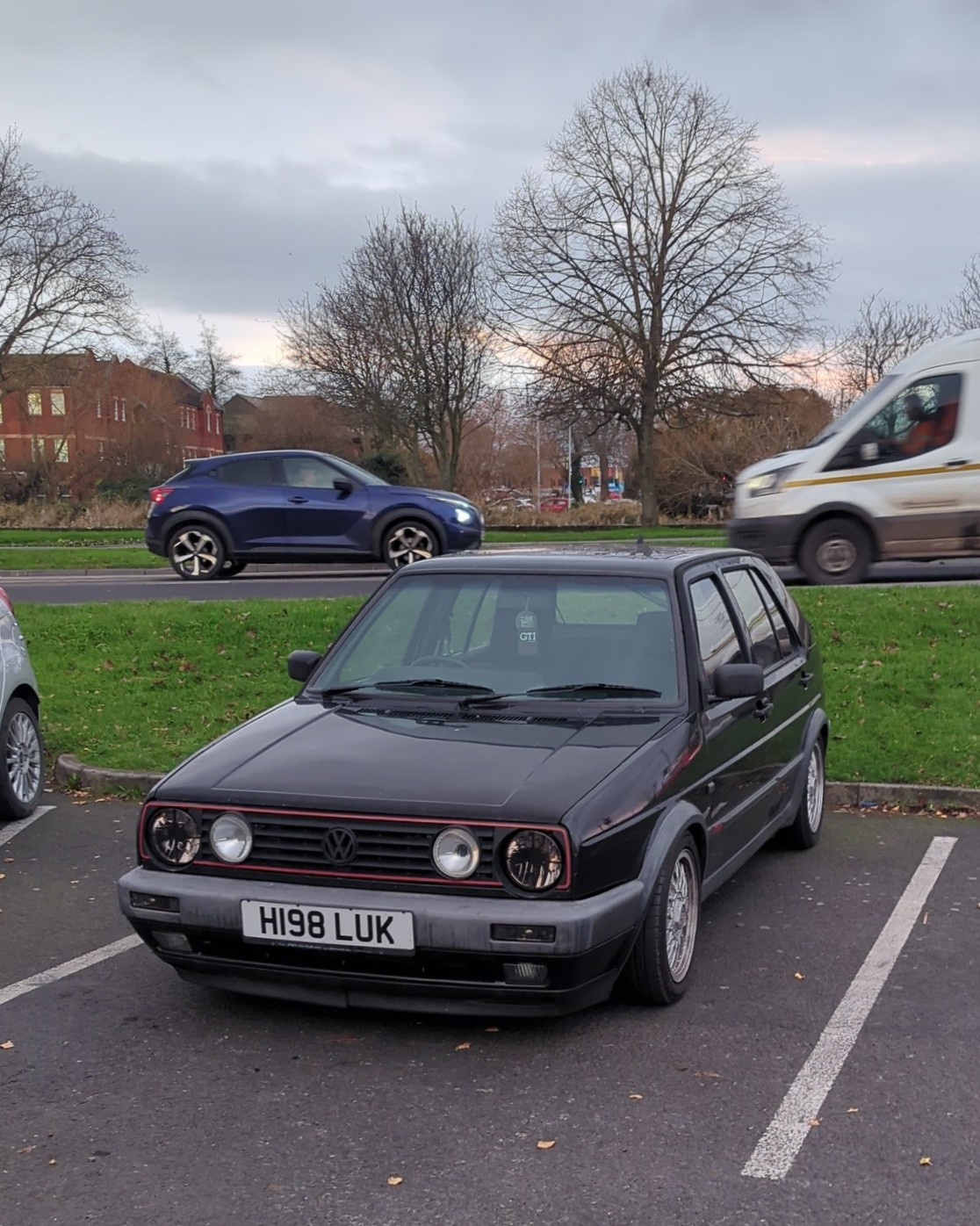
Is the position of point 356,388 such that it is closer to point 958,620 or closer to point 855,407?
point 855,407

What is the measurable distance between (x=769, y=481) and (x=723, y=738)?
8982 mm

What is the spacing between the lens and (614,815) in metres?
4.16

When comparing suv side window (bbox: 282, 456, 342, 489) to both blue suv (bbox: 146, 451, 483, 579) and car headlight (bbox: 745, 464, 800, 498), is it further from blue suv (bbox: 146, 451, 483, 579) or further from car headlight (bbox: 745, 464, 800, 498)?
car headlight (bbox: 745, 464, 800, 498)

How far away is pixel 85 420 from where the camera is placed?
58844mm

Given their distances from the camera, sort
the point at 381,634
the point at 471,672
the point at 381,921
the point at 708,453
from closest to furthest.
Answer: the point at 381,921 → the point at 471,672 → the point at 381,634 → the point at 708,453

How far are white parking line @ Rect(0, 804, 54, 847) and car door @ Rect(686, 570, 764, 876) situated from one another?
13.1 ft

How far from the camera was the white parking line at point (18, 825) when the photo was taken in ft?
23.5

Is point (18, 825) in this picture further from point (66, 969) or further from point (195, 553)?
point (195, 553)

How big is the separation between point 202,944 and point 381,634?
1.66m

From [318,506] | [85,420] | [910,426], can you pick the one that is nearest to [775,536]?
[910,426]

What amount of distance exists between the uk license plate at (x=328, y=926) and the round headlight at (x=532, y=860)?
0.35m

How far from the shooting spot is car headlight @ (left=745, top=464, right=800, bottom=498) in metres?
13.6

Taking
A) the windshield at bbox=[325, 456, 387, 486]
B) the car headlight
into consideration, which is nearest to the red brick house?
the windshield at bbox=[325, 456, 387, 486]

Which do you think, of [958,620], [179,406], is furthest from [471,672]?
[179,406]
